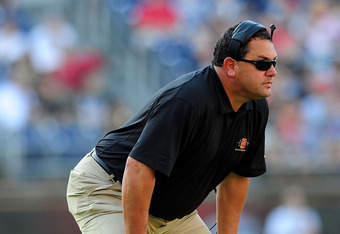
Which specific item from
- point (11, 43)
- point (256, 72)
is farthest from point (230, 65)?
point (11, 43)

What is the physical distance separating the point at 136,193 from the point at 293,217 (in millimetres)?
6122

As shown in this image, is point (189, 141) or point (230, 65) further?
point (230, 65)

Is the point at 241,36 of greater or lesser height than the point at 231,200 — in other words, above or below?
above

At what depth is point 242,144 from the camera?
15.1 ft

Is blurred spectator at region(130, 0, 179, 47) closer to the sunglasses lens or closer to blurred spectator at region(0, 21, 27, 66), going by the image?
blurred spectator at region(0, 21, 27, 66)

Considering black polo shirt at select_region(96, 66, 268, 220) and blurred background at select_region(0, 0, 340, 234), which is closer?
black polo shirt at select_region(96, 66, 268, 220)

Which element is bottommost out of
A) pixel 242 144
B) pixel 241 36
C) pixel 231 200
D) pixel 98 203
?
A: pixel 231 200

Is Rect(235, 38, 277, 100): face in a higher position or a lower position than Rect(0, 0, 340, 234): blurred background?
higher

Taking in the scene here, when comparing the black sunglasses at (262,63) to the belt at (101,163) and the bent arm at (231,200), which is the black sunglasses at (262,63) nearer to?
the bent arm at (231,200)

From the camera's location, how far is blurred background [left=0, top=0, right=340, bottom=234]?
9953mm

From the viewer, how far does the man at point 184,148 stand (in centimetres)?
409

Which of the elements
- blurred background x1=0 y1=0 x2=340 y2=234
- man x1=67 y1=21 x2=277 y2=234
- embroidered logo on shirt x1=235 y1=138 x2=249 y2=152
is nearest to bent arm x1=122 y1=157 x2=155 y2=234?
man x1=67 y1=21 x2=277 y2=234

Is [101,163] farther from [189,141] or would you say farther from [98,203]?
[189,141]

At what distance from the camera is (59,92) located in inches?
431
